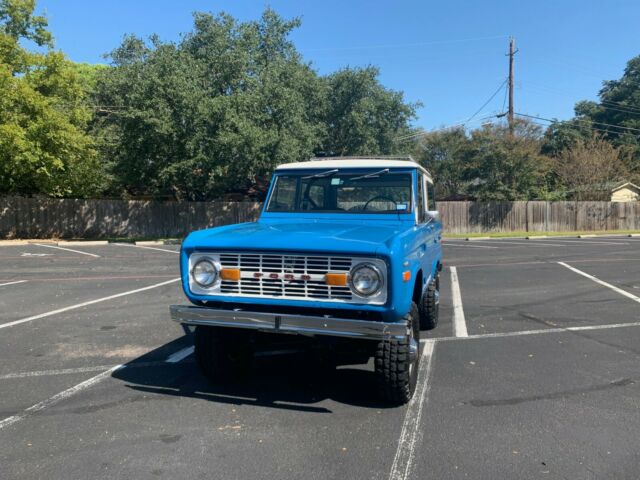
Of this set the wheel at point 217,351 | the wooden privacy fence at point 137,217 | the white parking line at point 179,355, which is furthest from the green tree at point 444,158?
the wheel at point 217,351

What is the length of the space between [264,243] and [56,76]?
26.0 meters

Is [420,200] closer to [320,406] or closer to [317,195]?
[317,195]

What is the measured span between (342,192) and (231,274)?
1952 mm

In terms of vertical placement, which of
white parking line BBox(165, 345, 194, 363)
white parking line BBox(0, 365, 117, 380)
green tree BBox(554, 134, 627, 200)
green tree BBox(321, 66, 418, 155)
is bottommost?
white parking line BBox(165, 345, 194, 363)

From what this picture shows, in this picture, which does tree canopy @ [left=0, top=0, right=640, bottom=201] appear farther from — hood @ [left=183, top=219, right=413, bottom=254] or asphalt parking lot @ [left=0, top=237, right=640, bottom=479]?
hood @ [left=183, top=219, right=413, bottom=254]

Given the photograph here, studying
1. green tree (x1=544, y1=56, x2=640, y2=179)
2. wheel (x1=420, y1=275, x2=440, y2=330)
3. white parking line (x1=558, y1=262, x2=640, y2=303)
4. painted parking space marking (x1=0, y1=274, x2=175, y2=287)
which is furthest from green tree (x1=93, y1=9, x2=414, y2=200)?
green tree (x1=544, y1=56, x2=640, y2=179)

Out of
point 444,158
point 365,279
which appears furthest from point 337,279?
point 444,158

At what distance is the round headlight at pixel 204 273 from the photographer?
4.68 metres

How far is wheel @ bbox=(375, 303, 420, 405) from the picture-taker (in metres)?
4.40

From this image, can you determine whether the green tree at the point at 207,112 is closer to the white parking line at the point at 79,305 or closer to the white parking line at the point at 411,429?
the white parking line at the point at 79,305

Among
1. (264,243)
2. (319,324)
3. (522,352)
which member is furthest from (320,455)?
(522,352)

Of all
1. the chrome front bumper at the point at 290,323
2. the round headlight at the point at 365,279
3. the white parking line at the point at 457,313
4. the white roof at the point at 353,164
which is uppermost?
the white roof at the point at 353,164

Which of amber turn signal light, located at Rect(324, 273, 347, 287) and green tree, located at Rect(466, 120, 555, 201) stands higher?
green tree, located at Rect(466, 120, 555, 201)

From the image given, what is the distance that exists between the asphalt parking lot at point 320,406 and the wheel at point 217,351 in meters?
0.18
